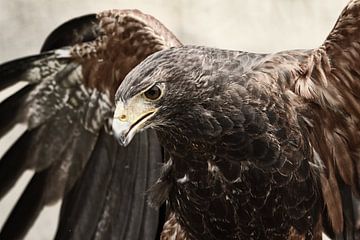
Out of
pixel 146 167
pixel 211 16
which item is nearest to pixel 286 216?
pixel 146 167

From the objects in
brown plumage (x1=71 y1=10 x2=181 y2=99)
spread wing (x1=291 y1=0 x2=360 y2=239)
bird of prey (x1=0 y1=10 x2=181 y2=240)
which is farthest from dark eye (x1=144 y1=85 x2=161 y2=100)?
bird of prey (x1=0 y1=10 x2=181 y2=240)

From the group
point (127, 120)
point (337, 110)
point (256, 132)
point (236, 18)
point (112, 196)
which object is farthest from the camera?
point (236, 18)

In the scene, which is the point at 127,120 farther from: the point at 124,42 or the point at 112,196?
the point at 112,196

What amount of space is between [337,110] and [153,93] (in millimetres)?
870

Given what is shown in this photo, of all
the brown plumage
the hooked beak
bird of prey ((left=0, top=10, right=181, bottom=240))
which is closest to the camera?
the hooked beak

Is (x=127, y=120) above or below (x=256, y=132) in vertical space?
above

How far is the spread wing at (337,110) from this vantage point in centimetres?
362

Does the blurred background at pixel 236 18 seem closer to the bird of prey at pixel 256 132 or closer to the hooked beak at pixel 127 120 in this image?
the bird of prey at pixel 256 132

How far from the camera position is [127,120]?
324cm

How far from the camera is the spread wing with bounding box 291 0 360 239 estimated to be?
362 centimetres

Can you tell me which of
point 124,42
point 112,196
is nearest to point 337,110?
point 124,42

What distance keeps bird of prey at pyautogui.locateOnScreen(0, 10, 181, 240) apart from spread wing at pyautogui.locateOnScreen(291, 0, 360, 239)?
0.99 m

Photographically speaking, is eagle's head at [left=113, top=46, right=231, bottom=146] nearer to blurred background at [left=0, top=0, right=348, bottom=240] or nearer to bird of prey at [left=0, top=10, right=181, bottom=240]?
bird of prey at [left=0, top=10, right=181, bottom=240]

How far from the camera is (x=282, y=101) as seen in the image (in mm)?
3682
